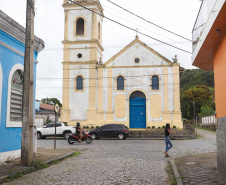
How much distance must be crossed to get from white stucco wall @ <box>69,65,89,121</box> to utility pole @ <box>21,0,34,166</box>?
2035 centimetres

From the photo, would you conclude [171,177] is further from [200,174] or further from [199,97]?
[199,97]

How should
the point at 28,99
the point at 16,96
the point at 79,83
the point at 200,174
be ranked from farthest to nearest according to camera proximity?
the point at 79,83, the point at 16,96, the point at 28,99, the point at 200,174

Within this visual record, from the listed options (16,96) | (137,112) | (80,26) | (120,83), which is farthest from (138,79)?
(16,96)

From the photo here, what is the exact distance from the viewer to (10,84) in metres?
10.5

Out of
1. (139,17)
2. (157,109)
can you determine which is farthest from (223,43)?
(157,109)

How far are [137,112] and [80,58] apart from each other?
851 centimetres

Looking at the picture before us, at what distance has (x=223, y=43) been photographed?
7340mm

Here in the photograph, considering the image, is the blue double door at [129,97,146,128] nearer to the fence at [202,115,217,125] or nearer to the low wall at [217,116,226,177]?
the fence at [202,115,217,125]

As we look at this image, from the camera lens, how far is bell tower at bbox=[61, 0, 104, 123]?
2975cm

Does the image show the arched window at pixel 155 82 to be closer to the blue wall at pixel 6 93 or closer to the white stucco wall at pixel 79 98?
the white stucco wall at pixel 79 98

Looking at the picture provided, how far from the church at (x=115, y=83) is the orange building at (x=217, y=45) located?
19798mm

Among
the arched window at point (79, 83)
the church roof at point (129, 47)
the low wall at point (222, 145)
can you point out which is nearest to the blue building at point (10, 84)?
the low wall at point (222, 145)

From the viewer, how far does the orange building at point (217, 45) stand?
6.68 meters

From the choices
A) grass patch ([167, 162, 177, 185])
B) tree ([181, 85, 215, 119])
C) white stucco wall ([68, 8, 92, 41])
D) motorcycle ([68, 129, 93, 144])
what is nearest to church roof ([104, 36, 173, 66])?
white stucco wall ([68, 8, 92, 41])
